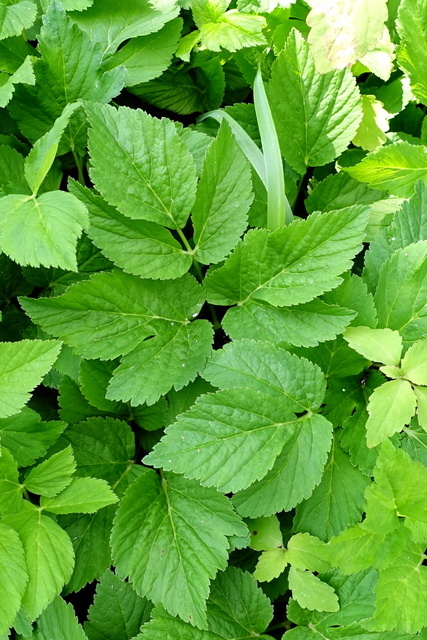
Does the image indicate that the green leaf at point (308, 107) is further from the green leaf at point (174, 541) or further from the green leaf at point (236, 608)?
the green leaf at point (236, 608)

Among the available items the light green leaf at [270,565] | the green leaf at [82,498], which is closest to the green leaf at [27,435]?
the green leaf at [82,498]

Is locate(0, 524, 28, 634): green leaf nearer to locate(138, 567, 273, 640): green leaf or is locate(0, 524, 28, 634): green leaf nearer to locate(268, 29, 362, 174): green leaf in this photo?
locate(138, 567, 273, 640): green leaf

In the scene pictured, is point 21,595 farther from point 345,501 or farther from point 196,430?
point 345,501

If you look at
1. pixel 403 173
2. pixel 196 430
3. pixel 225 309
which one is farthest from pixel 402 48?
pixel 196 430

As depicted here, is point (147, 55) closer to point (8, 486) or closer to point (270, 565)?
point (8, 486)

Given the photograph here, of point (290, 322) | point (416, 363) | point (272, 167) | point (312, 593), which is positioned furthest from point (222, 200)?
point (312, 593)

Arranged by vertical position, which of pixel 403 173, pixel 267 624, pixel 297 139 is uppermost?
pixel 297 139

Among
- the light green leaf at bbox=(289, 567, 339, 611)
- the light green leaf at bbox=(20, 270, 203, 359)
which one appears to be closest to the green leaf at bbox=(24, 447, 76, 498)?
the light green leaf at bbox=(20, 270, 203, 359)
